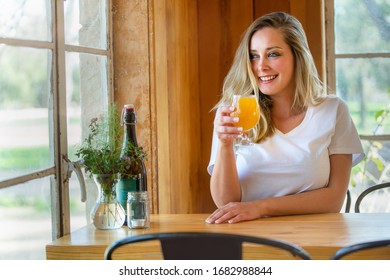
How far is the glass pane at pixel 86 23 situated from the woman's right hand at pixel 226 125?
0.54 m

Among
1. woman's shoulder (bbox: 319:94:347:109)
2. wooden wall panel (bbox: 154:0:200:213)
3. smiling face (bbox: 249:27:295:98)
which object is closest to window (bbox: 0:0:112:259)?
wooden wall panel (bbox: 154:0:200:213)

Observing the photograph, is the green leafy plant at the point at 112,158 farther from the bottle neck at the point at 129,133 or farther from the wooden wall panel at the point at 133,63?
the wooden wall panel at the point at 133,63

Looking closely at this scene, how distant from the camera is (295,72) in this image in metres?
2.26

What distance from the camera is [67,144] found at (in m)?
2.04

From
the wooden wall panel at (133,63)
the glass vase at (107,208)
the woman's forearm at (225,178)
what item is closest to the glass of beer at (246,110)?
the woman's forearm at (225,178)

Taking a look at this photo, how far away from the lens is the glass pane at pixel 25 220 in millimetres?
1696

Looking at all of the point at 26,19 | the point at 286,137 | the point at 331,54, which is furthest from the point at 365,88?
the point at 26,19

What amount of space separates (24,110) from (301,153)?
2.70 ft

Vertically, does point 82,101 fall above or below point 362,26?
below

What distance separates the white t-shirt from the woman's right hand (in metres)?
0.23

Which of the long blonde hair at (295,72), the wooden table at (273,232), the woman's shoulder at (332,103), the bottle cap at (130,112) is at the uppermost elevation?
the long blonde hair at (295,72)

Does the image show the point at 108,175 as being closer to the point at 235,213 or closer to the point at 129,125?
the point at 129,125

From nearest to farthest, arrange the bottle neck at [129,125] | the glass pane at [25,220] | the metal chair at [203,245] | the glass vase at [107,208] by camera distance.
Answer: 1. the metal chair at [203,245]
2. the glass pane at [25,220]
3. the glass vase at [107,208]
4. the bottle neck at [129,125]
